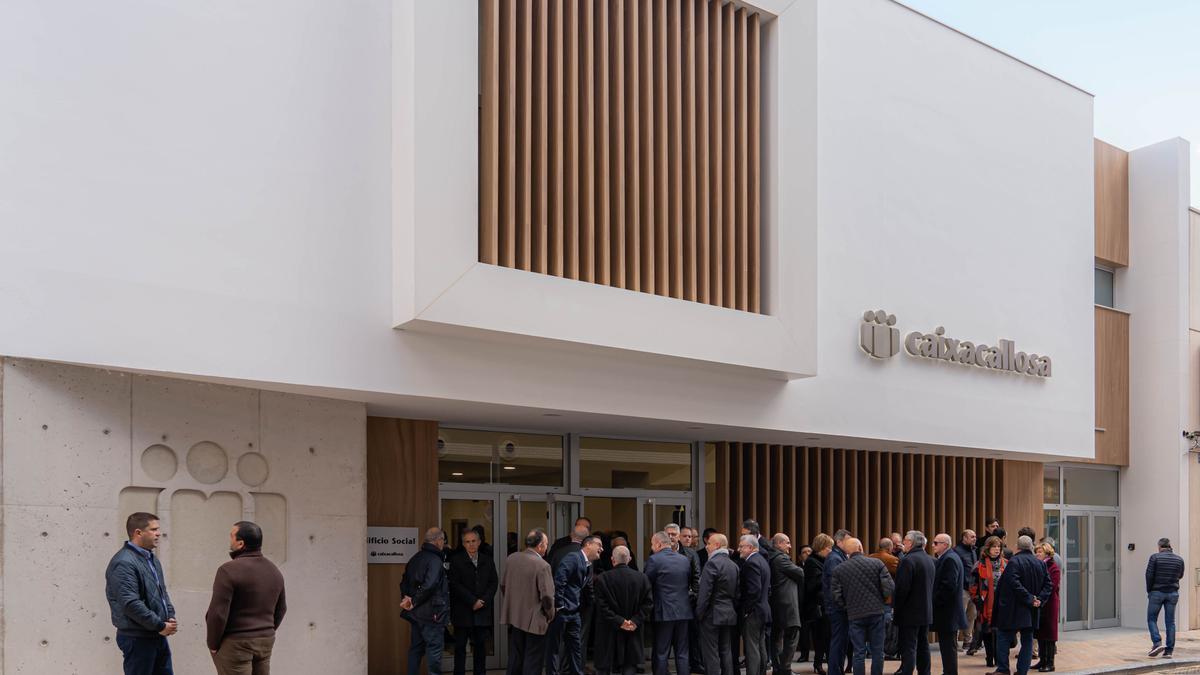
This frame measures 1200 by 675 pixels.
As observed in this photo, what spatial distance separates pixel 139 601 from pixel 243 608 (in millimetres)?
735

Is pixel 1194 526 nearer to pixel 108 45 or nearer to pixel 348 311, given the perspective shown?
pixel 348 311

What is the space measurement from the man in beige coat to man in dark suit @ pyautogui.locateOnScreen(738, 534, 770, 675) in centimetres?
205

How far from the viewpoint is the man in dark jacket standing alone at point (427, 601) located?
11.3 m

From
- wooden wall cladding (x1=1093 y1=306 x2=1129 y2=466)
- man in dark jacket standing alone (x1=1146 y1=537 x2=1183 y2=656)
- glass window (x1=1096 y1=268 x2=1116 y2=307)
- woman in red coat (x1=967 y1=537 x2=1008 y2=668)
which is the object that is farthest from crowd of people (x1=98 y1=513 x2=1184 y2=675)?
glass window (x1=1096 y1=268 x2=1116 y2=307)

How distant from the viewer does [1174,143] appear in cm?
2167

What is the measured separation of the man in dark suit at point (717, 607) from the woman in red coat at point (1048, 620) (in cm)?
441

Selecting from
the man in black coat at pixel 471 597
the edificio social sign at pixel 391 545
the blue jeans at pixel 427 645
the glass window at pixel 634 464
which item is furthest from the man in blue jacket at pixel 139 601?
the glass window at pixel 634 464

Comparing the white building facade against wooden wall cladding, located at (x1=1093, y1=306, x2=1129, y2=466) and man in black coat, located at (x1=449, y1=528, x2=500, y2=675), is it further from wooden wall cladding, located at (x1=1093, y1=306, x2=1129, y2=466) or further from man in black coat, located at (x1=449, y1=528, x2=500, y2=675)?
wooden wall cladding, located at (x1=1093, y1=306, x2=1129, y2=466)

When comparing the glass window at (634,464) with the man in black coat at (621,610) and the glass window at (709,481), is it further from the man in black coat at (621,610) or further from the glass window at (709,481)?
the man in black coat at (621,610)

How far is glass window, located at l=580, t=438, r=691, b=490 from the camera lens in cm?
1481

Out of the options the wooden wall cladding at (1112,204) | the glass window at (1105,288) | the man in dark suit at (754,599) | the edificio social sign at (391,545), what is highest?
the wooden wall cladding at (1112,204)

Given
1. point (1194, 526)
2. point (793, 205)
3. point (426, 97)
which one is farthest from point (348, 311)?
point (1194, 526)

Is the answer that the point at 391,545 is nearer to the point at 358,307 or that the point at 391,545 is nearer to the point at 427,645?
the point at 427,645

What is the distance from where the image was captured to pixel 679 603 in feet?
39.0
